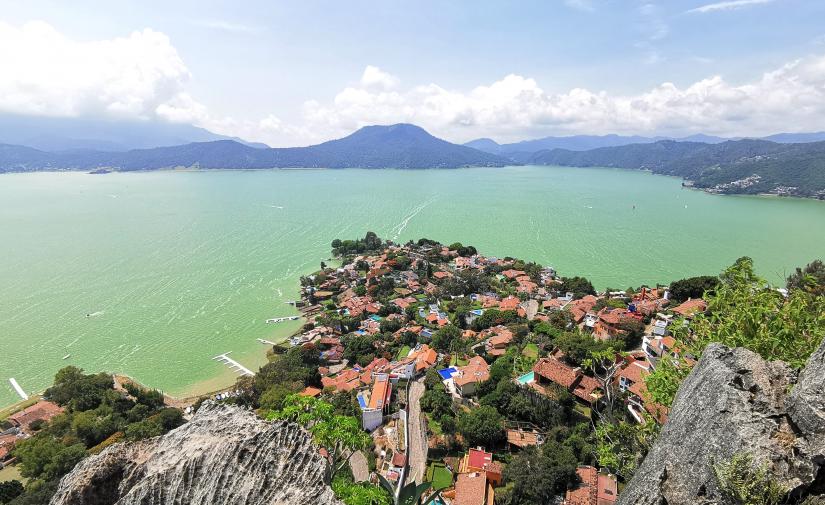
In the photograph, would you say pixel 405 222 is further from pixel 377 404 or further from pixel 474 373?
pixel 377 404

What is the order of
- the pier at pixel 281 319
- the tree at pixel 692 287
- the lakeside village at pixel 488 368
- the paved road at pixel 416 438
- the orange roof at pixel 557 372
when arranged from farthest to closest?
1. the pier at pixel 281 319
2. the tree at pixel 692 287
3. the orange roof at pixel 557 372
4. the paved road at pixel 416 438
5. the lakeside village at pixel 488 368

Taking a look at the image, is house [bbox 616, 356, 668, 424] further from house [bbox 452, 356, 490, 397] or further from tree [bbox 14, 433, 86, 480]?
tree [bbox 14, 433, 86, 480]

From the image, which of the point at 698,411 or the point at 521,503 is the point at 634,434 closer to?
the point at 698,411

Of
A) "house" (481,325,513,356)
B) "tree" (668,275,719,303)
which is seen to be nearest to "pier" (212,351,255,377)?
"house" (481,325,513,356)

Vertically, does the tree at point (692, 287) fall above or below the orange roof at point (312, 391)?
above

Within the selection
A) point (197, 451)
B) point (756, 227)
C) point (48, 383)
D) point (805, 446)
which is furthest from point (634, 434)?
point (756, 227)

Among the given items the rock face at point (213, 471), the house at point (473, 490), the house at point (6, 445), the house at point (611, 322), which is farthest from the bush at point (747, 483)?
the house at point (6, 445)

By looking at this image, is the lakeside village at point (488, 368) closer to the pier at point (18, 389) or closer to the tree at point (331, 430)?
the tree at point (331, 430)
